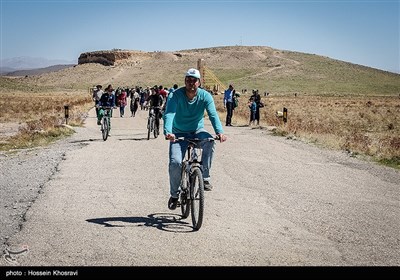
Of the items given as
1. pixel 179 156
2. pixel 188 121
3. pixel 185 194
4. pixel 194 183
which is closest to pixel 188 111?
pixel 188 121

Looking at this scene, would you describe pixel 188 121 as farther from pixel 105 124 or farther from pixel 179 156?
pixel 105 124

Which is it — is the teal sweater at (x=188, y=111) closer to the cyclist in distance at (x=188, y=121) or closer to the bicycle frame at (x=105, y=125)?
the cyclist in distance at (x=188, y=121)

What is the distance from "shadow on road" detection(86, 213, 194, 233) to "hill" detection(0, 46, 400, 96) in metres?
109

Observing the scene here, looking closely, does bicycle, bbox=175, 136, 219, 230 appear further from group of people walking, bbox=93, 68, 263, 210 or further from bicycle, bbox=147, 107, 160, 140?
bicycle, bbox=147, 107, 160, 140

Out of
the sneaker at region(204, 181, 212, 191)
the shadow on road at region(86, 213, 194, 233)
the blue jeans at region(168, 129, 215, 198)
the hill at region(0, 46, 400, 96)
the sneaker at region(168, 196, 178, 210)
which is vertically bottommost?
the shadow on road at region(86, 213, 194, 233)

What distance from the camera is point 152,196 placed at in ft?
28.2

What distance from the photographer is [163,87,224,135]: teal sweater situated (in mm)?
6729

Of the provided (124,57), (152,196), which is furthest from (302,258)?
(124,57)

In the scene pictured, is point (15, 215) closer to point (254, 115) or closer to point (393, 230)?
point (393, 230)

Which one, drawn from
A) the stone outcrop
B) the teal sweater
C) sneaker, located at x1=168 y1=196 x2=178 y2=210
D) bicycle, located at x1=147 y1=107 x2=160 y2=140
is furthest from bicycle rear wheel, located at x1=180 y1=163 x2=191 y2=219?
the stone outcrop

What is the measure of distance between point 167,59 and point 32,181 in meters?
167

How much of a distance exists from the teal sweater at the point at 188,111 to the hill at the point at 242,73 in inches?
4290

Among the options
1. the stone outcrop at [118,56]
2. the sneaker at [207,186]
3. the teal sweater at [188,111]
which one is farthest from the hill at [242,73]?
the sneaker at [207,186]

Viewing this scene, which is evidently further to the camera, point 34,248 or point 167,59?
point 167,59
